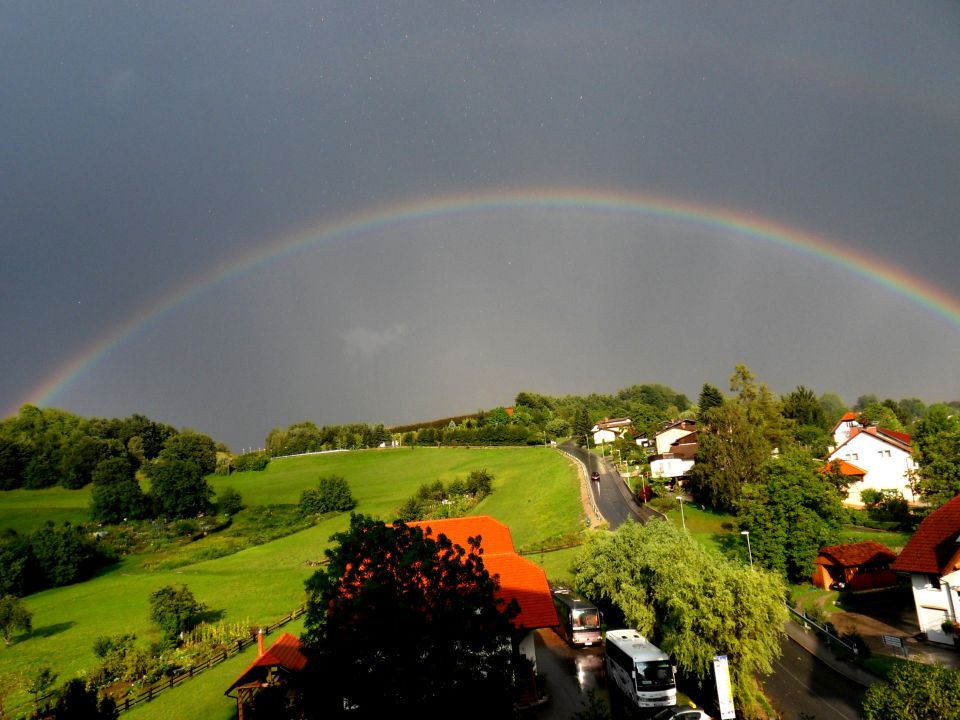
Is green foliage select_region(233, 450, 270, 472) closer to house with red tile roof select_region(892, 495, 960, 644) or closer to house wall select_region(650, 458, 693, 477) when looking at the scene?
house wall select_region(650, 458, 693, 477)

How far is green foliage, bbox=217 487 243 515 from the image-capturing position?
10162 cm

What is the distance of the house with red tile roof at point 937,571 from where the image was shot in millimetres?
26656

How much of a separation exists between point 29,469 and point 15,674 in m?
103

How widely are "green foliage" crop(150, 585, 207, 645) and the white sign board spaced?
37740 millimetres

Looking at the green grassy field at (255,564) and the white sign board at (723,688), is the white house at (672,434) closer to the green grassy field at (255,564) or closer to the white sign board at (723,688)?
the green grassy field at (255,564)

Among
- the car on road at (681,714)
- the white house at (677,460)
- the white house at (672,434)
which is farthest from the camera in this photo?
the white house at (672,434)

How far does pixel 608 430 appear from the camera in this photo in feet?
485

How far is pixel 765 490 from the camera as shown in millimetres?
40469

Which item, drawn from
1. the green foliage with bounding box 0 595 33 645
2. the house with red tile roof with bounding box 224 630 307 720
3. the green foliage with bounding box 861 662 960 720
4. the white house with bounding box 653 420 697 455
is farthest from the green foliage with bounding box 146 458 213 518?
the green foliage with bounding box 861 662 960 720

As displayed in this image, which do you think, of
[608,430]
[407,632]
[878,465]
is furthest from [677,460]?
[407,632]

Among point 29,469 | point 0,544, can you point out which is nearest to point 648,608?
point 0,544

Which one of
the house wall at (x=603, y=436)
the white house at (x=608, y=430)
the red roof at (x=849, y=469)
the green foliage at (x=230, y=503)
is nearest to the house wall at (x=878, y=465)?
the red roof at (x=849, y=469)

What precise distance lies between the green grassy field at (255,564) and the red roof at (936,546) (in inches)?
891

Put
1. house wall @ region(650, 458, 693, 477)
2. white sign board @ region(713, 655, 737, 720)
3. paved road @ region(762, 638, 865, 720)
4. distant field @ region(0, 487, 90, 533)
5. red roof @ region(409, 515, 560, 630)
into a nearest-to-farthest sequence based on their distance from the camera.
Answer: white sign board @ region(713, 655, 737, 720)
paved road @ region(762, 638, 865, 720)
red roof @ region(409, 515, 560, 630)
house wall @ region(650, 458, 693, 477)
distant field @ region(0, 487, 90, 533)
